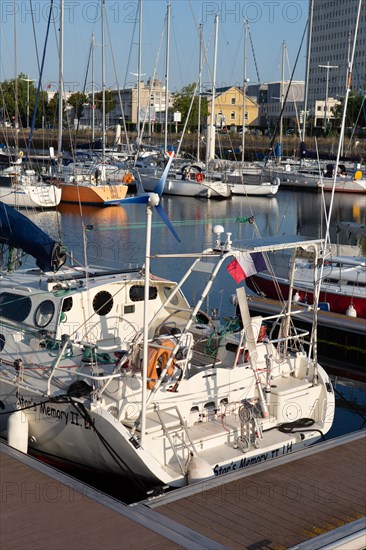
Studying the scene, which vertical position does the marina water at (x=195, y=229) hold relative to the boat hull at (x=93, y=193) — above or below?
below

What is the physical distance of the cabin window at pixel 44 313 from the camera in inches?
547

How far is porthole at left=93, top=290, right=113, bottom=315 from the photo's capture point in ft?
46.5

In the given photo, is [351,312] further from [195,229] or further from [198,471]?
[195,229]

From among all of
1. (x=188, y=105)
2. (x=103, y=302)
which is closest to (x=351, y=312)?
(x=103, y=302)

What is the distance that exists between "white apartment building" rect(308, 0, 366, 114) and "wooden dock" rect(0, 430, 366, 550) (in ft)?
501

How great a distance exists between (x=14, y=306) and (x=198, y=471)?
15.9ft

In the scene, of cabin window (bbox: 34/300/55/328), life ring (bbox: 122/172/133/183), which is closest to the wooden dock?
cabin window (bbox: 34/300/55/328)

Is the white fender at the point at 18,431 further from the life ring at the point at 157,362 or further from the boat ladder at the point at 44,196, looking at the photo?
the boat ladder at the point at 44,196

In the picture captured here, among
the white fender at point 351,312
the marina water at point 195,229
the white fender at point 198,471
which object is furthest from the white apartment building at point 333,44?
the white fender at point 198,471

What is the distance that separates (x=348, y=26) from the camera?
16775 cm

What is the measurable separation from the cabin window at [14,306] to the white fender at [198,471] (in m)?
4.26

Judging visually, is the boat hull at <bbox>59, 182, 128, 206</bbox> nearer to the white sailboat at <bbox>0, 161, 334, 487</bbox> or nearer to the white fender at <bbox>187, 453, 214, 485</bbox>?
the white sailboat at <bbox>0, 161, 334, 487</bbox>

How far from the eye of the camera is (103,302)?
14.3 meters

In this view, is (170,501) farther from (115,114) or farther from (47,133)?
(115,114)
